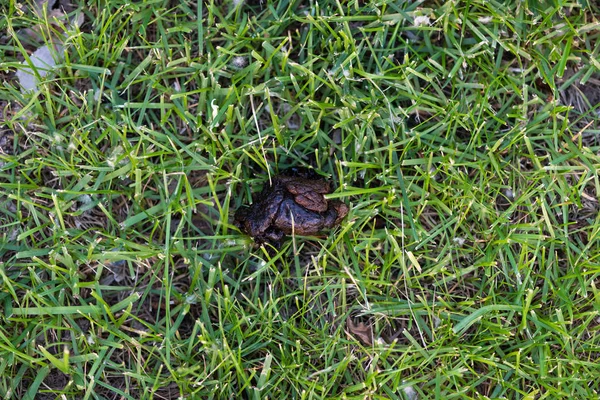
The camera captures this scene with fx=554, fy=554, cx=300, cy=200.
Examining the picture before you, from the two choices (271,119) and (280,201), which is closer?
(280,201)

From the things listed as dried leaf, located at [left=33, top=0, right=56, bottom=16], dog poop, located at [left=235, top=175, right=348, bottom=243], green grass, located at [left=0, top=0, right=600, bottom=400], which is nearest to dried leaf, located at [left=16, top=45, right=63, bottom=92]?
green grass, located at [left=0, top=0, right=600, bottom=400]

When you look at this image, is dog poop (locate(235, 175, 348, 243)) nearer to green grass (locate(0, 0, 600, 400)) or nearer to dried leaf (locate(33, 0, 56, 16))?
green grass (locate(0, 0, 600, 400))

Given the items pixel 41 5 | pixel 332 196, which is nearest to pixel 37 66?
pixel 41 5

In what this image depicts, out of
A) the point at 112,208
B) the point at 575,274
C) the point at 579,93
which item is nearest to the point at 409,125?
the point at 579,93

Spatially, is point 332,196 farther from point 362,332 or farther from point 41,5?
point 41,5

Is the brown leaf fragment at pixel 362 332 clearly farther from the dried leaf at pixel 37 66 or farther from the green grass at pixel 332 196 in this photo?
the dried leaf at pixel 37 66

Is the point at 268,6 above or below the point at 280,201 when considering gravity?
above

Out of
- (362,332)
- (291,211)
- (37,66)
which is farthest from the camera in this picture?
(37,66)

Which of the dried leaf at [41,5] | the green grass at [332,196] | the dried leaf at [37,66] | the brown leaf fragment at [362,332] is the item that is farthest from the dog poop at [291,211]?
the dried leaf at [41,5]

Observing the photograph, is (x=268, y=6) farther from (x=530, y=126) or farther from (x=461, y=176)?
(x=530, y=126)
